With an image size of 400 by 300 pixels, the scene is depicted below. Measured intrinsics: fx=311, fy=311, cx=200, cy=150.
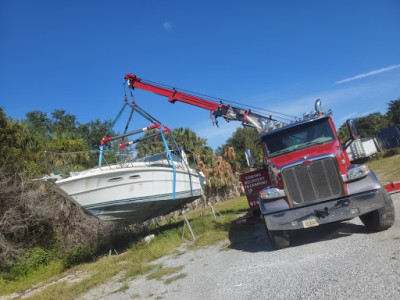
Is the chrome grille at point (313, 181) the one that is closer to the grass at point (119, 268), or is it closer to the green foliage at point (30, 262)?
the grass at point (119, 268)

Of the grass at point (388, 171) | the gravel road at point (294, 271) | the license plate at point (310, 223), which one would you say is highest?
the license plate at point (310, 223)

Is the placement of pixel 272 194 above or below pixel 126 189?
below

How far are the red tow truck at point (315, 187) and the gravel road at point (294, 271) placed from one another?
0.46m

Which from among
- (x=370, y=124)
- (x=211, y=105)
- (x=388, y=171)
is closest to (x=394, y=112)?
(x=370, y=124)

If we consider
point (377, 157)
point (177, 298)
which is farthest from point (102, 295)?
point (377, 157)

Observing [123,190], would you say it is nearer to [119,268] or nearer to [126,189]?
[126,189]

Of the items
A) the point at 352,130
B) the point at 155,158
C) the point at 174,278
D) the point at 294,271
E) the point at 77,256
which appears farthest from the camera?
the point at 155,158

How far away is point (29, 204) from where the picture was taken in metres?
12.0

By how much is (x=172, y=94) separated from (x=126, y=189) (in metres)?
4.98

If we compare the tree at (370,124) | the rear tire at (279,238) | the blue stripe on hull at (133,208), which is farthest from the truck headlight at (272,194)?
the tree at (370,124)

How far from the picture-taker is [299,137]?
23.5ft

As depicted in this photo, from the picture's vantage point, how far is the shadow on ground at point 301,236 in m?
6.54

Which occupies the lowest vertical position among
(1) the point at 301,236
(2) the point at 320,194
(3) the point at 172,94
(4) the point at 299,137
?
(1) the point at 301,236

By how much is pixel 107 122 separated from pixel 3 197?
40195mm
